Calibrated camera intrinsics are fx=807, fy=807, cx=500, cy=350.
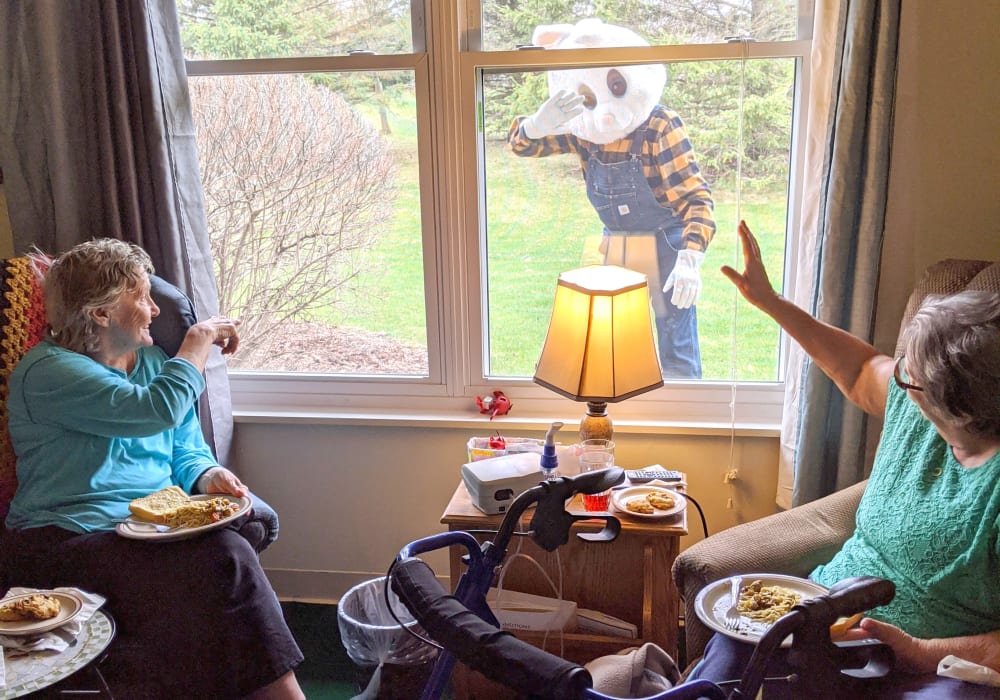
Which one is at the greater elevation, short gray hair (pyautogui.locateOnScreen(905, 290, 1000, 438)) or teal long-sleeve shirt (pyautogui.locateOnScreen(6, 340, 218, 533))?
short gray hair (pyautogui.locateOnScreen(905, 290, 1000, 438))

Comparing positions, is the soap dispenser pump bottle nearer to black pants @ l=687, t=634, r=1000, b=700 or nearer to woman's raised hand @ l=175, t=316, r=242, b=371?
black pants @ l=687, t=634, r=1000, b=700

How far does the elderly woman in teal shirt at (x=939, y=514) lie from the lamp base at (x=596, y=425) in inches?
24.3

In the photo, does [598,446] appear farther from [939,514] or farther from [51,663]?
[51,663]

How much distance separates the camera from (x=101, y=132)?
218cm

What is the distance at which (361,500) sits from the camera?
8.18 ft

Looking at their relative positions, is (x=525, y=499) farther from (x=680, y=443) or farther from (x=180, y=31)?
(x=180, y=31)

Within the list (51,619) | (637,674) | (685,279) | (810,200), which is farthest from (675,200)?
(51,619)

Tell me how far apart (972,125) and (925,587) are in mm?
1188

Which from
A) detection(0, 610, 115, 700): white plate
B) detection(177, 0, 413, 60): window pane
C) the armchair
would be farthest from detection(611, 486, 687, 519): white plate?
detection(177, 0, 413, 60): window pane

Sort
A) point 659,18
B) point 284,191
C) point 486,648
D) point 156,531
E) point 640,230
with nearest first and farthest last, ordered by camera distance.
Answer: point 486,648 → point 156,531 → point 659,18 → point 640,230 → point 284,191

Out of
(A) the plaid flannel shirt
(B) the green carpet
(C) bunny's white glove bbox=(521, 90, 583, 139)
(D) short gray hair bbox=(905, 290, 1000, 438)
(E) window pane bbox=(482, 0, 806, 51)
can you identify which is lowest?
(B) the green carpet

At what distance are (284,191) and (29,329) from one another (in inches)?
31.3

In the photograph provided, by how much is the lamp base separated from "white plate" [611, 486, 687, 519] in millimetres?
138

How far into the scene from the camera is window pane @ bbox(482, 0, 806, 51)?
7.04 ft
